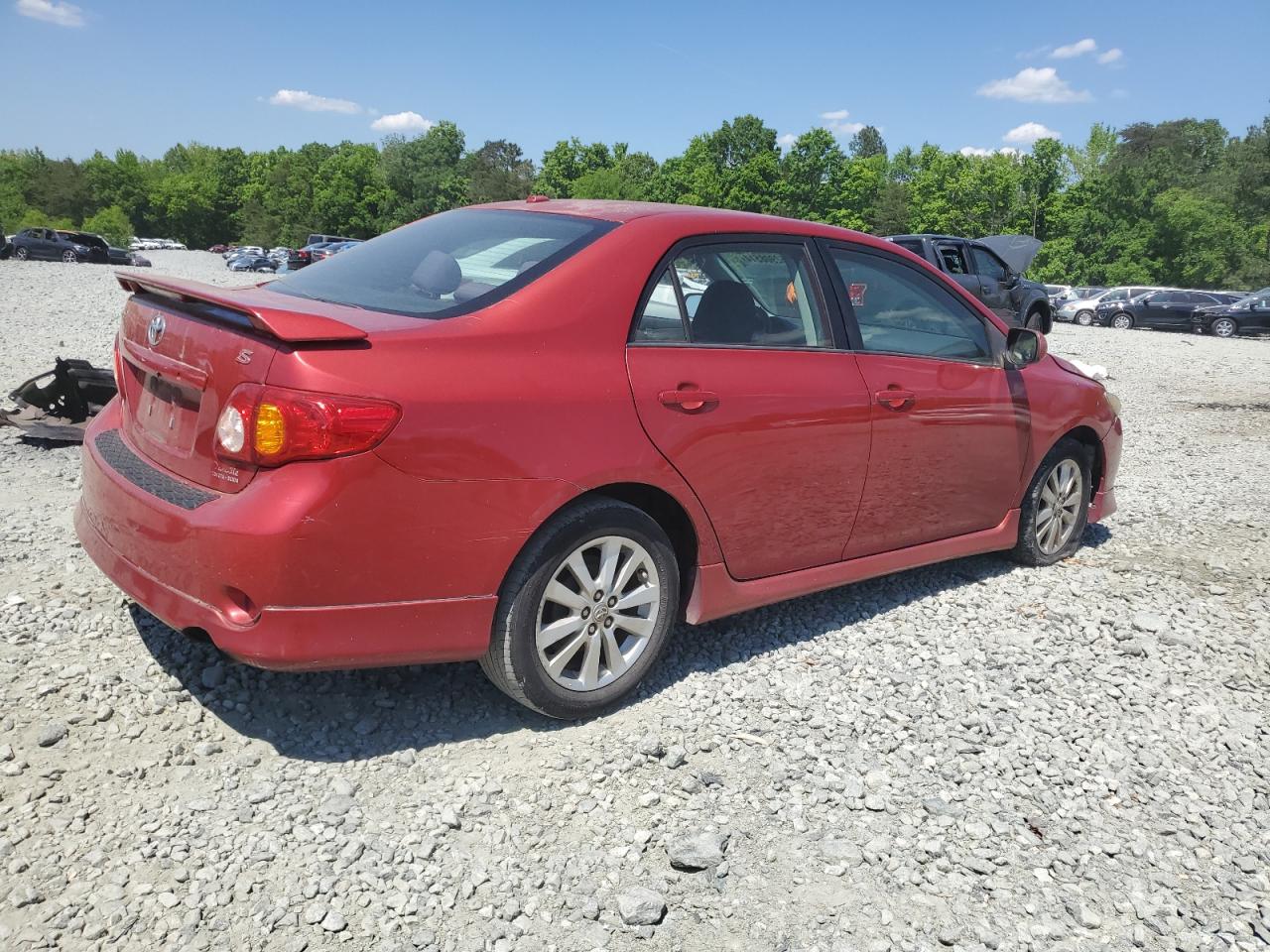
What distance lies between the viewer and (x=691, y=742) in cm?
332

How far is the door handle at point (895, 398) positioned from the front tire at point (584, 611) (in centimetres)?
123

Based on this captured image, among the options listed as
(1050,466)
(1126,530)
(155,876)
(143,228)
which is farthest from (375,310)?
(143,228)

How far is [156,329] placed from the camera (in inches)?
125

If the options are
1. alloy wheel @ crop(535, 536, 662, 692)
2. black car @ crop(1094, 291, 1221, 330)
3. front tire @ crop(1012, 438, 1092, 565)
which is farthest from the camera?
black car @ crop(1094, 291, 1221, 330)

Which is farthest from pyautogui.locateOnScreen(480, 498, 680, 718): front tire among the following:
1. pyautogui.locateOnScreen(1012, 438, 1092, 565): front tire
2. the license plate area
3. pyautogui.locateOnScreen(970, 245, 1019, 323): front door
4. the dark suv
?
the dark suv

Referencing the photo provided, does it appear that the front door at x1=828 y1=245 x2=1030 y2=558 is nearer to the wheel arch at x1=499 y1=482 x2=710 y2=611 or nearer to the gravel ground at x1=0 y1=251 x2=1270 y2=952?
the gravel ground at x1=0 y1=251 x2=1270 y2=952

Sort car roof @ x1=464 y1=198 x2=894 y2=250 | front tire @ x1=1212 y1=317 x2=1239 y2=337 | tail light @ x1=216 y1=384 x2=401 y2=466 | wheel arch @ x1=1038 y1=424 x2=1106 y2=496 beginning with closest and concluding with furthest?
1. tail light @ x1=216 y1=384 x2=401 y2=466
2. car roof @ x1=464 y1=198 x2=894 y2=250
3. wheel arch @ x1=1038 y1=424 x2=1106 y2=496
4. front tire @ x1=1212 y1=317 x2=1239 y2=337

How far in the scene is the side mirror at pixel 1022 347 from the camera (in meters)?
4.69

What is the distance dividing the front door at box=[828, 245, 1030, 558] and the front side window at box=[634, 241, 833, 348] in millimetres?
219

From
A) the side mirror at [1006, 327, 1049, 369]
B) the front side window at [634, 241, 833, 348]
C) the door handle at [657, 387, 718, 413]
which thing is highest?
the front side window at [634, 241, 833, 348]

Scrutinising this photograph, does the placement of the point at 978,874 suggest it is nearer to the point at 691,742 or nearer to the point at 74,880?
the point at 691,742

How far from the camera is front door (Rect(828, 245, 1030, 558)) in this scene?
4098 mm

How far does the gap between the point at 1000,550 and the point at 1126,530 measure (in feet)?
4.59

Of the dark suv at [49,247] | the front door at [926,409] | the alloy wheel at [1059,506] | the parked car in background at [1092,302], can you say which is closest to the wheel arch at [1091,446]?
the alloy wheel at [1059,506]
